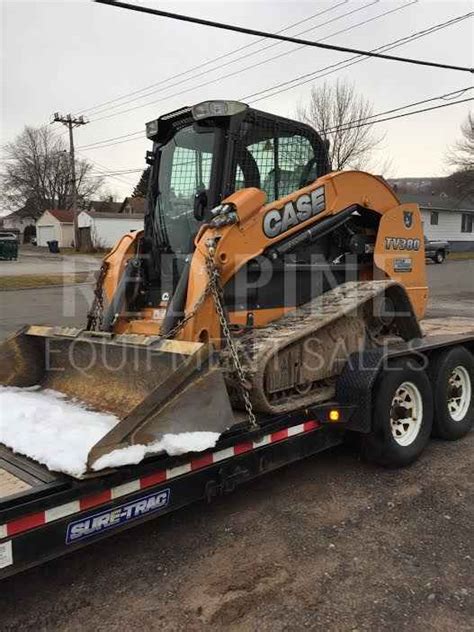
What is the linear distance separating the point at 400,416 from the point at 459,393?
3.83 ft

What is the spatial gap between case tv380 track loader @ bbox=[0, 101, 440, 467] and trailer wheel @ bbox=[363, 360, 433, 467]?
391 millimetres

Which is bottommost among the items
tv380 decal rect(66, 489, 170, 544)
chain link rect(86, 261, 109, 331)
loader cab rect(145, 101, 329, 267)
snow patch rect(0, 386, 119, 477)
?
tv380 decal rect(66, 489, 170, 544)

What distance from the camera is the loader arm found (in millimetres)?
4301

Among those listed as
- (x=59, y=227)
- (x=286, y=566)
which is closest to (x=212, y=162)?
(x=286, y=566)

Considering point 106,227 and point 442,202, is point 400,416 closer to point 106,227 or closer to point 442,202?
point 442,202

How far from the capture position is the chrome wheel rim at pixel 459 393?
5715 millimetres

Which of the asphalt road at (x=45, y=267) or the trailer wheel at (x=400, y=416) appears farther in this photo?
the asphalt road at (x=45, y=267)

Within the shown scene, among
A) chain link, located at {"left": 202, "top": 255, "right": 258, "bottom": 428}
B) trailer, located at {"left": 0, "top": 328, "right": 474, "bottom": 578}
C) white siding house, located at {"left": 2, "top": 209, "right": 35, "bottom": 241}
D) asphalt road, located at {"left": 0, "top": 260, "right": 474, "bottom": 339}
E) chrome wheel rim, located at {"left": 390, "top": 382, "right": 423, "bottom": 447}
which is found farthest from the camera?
white siding house, located at {"left": 2, "top": 209, "right": 35, "bottom": 241}

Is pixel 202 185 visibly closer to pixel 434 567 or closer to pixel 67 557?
pixel 67 557

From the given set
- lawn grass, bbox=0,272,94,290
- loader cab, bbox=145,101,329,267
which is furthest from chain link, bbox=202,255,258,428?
lawn grass, bbox=0,272,94,290

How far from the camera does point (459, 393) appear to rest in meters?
5.83

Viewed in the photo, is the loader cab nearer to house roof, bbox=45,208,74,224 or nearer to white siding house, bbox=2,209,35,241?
house roof, bbox=45,208,74,224

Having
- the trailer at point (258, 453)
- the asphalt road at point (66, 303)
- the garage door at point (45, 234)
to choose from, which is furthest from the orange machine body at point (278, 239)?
the garage door at point (45, 234)

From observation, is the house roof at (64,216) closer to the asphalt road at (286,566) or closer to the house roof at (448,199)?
the house roof at (448,199)
